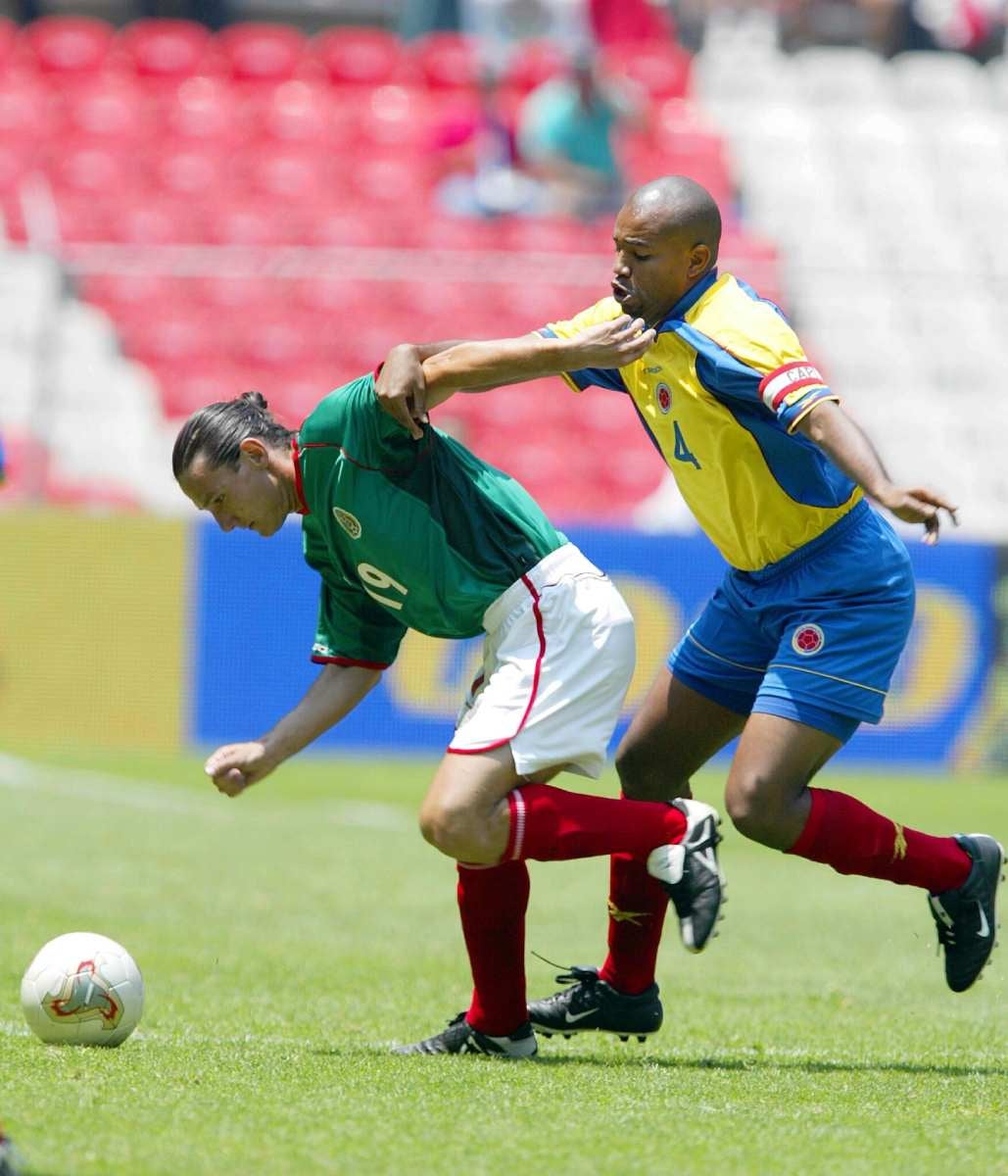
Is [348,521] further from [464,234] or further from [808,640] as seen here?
[464,234]

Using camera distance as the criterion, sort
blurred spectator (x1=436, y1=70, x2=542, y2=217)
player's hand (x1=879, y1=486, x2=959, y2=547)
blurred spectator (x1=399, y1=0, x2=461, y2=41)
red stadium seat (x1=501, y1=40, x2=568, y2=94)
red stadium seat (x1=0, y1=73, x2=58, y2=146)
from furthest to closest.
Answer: blurred spectator (x1=399, y1=0, x2=461, y2=41) → red stadium seat (x1=501, y1=40, x2=568, y2=94) → red stadium seat (x1=0, y1=73, x2=58, y2=146) → blurred spectator (x1=436, y1=70, x2=542, y2=217) → player's hand (x1=879, y1=486, x2=959, y2=547)

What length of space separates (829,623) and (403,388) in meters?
1.39

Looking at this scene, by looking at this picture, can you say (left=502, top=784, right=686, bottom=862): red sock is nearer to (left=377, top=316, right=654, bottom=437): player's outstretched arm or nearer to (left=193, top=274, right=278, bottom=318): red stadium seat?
(left=377, top=316, right=654, bottom=437): player's outstretched arm

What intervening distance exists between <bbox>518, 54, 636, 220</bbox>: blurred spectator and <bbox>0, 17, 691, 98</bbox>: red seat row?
2.19 metres

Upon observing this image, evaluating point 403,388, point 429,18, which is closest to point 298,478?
point 403,388

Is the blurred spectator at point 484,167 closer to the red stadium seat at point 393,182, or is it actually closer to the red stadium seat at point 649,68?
the red stadium seat at point 393,182

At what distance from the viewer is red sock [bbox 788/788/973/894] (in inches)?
206

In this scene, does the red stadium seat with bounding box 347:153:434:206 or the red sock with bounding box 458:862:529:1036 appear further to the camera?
the red stadium seat with bounding box 347:153:434:206

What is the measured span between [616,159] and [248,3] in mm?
6533

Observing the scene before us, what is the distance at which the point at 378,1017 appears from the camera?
5.87 metres

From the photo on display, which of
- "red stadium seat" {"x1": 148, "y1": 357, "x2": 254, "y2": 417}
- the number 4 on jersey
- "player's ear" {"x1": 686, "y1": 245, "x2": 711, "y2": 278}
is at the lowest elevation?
the number 4 on jersey

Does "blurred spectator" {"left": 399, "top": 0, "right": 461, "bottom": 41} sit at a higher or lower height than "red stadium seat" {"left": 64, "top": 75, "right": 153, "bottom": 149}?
higher

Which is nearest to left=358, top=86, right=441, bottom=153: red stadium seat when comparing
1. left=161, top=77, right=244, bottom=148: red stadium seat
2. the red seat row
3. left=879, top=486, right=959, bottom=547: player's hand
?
the red seat row

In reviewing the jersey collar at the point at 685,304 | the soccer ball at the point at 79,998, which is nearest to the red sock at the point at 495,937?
the soccer ball at the point at 79,998
